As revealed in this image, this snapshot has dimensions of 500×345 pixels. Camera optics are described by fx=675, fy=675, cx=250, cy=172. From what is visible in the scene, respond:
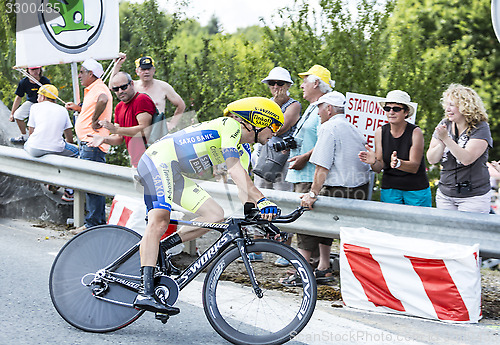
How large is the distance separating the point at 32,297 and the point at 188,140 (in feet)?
6.24

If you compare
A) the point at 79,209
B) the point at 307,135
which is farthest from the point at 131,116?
the point at 307,135

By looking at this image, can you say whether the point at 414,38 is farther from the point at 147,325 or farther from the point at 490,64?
the point at 490,64

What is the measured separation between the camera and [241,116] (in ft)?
15.8

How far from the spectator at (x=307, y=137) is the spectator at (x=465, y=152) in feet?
4.27

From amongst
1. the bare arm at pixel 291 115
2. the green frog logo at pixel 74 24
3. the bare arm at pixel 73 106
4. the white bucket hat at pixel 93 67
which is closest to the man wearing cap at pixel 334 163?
the bare arm at pixel 291 115

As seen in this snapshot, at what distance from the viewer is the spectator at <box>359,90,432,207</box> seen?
6.14 m

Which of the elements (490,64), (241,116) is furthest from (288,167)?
(490,64)

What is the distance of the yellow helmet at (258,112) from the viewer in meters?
4.77

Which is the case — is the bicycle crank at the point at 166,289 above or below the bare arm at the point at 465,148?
below

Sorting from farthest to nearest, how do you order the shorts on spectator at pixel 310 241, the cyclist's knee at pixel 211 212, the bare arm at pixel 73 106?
1. the bare arm at pixel 73 106
2. the shorts on spectator at pixel 310 241
3. the cyclist's knee at pixel 211 212

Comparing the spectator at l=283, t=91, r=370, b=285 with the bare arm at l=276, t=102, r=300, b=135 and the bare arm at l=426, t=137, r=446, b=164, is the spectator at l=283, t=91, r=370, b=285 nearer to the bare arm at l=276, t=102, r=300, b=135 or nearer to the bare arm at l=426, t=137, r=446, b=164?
the bare arm at l=276, t=102, r=300, b=135

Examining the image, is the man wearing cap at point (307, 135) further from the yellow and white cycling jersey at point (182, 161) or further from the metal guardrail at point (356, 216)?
the yellow and white cycling jersey at point (182, 161)

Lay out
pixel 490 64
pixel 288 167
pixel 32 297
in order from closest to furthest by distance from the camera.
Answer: pixel 32 297, pixel 288 167, pixel 490 64

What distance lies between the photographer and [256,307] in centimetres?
486
